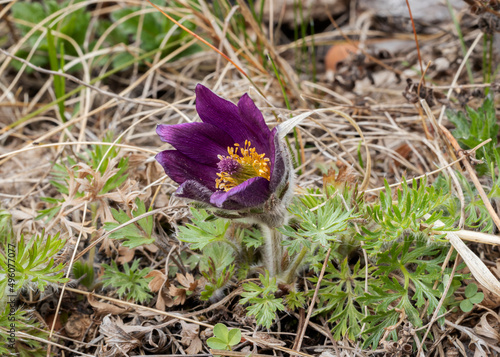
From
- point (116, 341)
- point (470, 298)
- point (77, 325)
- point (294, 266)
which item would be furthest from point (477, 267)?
point (77, 325)

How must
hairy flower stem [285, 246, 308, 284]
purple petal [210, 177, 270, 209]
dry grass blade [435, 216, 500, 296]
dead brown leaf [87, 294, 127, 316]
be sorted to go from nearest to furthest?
purple petal [210, 177, 270, 209] → dry grass blade [435, 216, 500, 296] → hairy flower stem [285, 246, 308, 284] → dead brown leaf [87, 294, 127, 316]

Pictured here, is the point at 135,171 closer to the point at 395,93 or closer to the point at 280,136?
the point at 280,136

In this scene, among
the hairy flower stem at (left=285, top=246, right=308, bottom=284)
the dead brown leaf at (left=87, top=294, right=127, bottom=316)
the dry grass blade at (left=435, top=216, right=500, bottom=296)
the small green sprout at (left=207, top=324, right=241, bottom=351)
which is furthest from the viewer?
the dead brown leaf at (left=87, top=294, right=127, bottom=316)

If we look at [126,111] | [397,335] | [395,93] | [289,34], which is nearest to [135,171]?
[126,111]

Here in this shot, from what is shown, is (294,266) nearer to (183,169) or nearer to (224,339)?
(224,339)

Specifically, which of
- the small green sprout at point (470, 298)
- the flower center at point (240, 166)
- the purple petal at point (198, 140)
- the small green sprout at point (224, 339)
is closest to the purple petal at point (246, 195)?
the flower center at point (240, 166)

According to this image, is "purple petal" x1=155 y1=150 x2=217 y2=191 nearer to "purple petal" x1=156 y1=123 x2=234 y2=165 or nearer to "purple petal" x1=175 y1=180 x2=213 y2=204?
"purple petal" x1=156 y1=123 x2=234 y2=165

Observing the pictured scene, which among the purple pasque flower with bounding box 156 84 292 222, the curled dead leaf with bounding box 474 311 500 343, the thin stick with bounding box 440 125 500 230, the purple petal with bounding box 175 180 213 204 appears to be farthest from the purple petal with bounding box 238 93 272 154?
the curled dead leaf with bounding box 474 311 500 343
